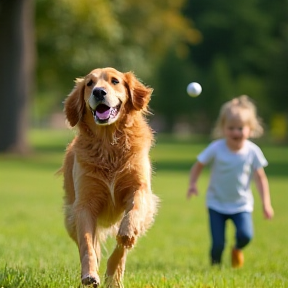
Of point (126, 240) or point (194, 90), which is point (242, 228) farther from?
point (126, 240)

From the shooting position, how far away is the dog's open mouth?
627 cm

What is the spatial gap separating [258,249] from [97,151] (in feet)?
15.1

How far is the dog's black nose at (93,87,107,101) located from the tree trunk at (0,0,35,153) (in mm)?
23105

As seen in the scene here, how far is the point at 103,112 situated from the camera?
635 cm

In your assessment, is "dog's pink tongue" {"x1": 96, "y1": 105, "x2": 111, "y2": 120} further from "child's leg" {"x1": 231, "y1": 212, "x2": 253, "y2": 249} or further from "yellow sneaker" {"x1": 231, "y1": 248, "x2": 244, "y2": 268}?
"yellow sneaker" {"x1": 231, "y1": 248, "x2": 244, "y2": 268}

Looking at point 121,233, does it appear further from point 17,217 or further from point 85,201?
point 17,217

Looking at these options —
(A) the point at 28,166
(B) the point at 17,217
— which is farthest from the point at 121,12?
(B) the point at 17,217

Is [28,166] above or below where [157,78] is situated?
below

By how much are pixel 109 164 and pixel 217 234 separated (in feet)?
8.57

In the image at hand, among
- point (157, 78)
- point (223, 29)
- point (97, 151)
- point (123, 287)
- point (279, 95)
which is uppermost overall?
point (223, 29)

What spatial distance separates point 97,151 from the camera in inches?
249

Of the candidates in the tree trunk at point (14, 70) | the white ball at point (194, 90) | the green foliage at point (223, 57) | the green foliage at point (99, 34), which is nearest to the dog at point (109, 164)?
the white ball at point (194, 90)

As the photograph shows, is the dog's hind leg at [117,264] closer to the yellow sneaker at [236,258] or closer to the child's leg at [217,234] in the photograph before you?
the child's leg at [217,234]

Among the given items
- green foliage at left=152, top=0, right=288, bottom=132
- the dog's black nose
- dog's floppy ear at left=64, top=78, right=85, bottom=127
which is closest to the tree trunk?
dog's floppy ear at left=64, top=78, right=85, bottom=127
